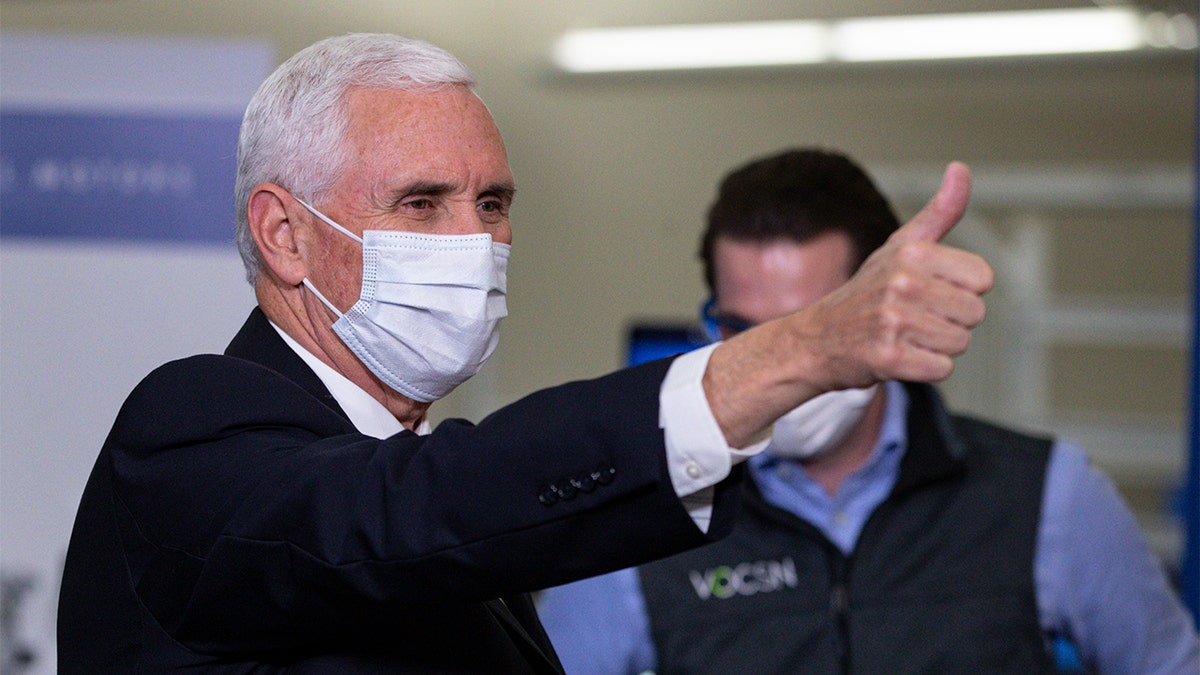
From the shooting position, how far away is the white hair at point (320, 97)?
1160mm

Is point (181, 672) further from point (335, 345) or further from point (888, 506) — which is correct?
point (888, 506)

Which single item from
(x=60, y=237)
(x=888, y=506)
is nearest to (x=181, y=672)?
(x=888, y=506)

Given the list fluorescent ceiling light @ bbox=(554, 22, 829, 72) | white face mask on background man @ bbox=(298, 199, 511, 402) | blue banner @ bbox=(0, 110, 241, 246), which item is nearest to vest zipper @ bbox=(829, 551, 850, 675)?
white face mask on background man @ bbox=(298, 199, 511, 402)

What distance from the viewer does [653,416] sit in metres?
0.84

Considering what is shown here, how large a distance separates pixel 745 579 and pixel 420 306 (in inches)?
32.0

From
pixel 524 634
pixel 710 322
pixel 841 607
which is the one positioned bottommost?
pixel 841 607

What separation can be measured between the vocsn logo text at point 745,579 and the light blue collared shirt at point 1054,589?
0.26 ft

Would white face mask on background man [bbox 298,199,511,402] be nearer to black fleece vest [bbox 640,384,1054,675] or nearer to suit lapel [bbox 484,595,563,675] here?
suit lapel [bbox 484,595,563,675]

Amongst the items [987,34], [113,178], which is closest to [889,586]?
[113,178]

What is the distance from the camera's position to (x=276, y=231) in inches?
48.4

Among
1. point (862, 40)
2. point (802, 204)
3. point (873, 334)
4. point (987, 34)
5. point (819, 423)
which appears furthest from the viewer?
point (862, 40)

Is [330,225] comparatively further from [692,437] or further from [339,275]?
[692,437]

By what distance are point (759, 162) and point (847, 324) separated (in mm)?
1218

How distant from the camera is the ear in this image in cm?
121
